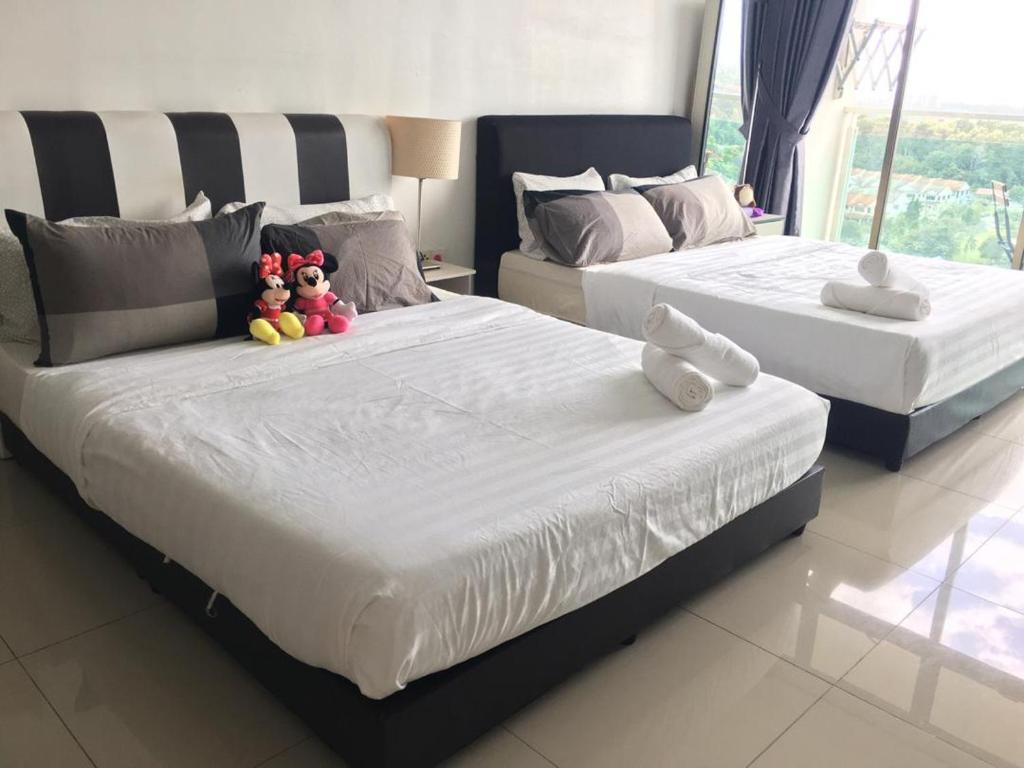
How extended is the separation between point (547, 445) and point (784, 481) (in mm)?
746

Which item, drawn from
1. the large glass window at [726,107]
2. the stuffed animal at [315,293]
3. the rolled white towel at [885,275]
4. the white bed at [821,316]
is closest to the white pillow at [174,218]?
the stuffed animal at [315,293]

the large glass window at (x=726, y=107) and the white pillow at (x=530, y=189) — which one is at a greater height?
the large glass window at (x=726, y=107)

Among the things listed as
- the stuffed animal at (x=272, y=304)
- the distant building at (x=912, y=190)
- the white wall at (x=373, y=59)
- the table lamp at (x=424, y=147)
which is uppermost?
the white wall at (x=373, y=59)

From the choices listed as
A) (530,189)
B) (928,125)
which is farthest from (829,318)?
(928,125)

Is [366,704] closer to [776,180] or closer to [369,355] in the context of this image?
[369,355]

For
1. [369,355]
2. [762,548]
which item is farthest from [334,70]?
[762,548]

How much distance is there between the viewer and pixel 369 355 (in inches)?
103

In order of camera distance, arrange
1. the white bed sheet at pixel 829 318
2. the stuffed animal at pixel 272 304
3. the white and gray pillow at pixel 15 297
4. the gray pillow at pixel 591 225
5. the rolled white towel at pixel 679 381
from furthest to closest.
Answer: the gray pillow at pixel 591 225, the white bed sheet at pixel 829 318, the stuffed animal at pixel 272 304, the white and gray pillow at pixel 15 297, the rolled white towel at pixel 679 381

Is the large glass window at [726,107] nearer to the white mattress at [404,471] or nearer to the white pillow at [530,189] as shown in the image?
the white pillow at [530,189]

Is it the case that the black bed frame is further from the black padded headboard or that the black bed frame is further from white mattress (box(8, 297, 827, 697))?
white mattress (box(8, 297, 827, 697))

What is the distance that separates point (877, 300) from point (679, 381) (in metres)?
1.35

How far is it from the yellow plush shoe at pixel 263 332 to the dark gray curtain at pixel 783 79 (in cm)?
385

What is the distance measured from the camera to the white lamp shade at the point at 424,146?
349 centimetres

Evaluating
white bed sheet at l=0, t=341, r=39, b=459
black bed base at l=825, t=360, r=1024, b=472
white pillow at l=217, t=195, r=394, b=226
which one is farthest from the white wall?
black bed base at l=825, t=360, r=1024, b=472
